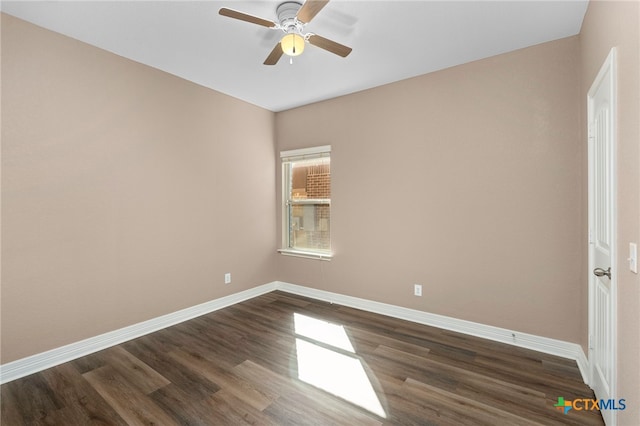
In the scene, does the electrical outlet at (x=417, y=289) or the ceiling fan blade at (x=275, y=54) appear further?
the electrical outlet at (x=417, y=289)

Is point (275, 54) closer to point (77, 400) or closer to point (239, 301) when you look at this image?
point (77, 400)

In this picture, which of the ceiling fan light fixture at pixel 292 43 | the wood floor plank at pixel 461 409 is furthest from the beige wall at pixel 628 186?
the ceiling fan light fixture at pixel 292 43

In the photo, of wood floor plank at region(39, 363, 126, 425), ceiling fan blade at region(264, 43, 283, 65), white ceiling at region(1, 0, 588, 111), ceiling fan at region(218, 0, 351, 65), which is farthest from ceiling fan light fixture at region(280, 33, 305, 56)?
wood floor plank at region(39, 363, 126, 425)

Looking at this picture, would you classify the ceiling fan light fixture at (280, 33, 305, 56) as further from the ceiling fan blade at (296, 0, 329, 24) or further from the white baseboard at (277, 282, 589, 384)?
the white baseboard at (277, 282, 589, 384)

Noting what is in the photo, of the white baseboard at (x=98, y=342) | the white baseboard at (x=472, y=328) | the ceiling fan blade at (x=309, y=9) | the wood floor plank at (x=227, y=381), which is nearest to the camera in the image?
the ceiling fan blade at (x=309, y=9)

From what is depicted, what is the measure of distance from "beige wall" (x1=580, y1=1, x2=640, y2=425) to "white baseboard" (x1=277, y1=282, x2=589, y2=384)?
3.81 ft

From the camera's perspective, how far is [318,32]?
98.9 inches

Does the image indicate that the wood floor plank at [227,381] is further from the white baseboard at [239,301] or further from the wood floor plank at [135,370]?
the white baseboard at [239,301]

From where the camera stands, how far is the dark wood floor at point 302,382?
1882 millimetres

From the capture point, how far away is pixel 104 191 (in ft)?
9.14

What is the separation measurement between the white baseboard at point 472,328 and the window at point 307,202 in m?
0.66

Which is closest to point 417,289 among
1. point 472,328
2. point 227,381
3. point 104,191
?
point 472,328

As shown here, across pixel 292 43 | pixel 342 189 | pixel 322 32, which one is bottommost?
pixel 342 189

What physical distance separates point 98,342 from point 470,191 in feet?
13.0
